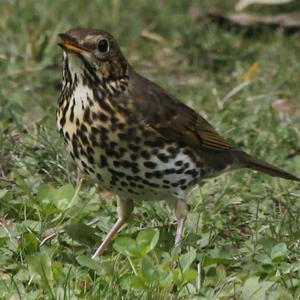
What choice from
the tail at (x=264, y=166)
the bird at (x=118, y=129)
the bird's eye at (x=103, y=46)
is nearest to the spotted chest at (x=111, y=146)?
the bird at (x=118, y=129)

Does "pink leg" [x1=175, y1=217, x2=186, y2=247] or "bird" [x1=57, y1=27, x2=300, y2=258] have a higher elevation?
"bird" [x1=57, y1=27, x2=300, y2=258]

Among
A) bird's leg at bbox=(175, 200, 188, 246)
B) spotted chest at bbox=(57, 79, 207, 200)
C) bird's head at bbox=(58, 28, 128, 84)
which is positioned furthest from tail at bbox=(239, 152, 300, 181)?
bird's head at bbox=(58, 28, 128, 84)

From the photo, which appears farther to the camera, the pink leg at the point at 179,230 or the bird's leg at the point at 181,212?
the bird's leg at the point at 181,212

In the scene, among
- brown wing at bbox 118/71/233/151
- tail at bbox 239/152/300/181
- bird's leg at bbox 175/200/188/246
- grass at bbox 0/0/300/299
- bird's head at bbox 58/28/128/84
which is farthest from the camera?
tail at bbox 239/152/300/181

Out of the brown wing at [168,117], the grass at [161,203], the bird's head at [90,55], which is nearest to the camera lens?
the grass at [161,203]

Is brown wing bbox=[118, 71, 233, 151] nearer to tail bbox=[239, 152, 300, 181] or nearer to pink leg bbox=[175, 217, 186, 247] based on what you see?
tail bbox=[239, 152, 300, 181]

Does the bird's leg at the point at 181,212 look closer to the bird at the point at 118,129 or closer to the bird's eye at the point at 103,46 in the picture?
the bird at the point at 118,129

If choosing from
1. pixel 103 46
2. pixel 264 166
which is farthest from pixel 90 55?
pixel 264 166

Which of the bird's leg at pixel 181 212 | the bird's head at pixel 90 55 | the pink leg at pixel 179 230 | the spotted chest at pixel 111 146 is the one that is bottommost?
the pink leg at pixel 179 230

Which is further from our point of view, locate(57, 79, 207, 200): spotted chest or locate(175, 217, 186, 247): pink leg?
locate(175, 217, 186, 247): pink leg
